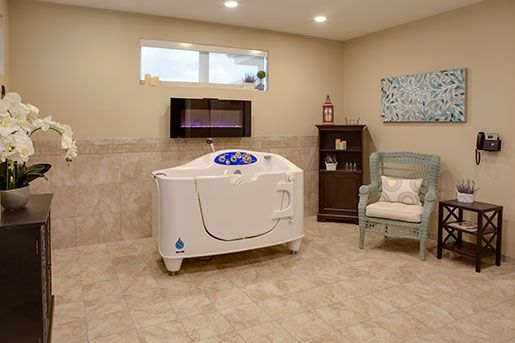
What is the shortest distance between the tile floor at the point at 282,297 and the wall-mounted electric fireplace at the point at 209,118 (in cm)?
144

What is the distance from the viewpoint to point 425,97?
15.3 ft

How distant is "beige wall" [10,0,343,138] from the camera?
4.10 meters

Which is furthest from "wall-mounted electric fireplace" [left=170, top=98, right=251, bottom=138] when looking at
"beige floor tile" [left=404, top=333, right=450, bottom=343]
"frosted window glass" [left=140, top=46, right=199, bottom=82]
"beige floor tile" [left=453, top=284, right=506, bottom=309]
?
"beige floor tile" [left=404, top=333, right=450, bottom=343]

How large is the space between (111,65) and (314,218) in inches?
132

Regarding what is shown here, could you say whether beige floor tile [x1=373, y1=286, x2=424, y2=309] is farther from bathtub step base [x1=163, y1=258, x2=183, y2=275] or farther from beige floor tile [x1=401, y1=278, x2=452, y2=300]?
bathtub step base [x1=163, y1=258, x2=183, y2=275]

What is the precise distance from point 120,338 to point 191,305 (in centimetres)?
60

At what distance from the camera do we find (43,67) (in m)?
4.14

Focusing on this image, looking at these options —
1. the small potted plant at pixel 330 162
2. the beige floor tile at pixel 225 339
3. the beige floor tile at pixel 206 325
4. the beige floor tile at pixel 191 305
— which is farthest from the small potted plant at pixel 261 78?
the beige floor tile at pixel 225 339

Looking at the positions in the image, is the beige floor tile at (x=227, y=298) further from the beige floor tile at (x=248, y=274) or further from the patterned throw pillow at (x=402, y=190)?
the patterned throw pillow at (x=402, y=190)

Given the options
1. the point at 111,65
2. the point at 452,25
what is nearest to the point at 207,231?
the point at 111,65

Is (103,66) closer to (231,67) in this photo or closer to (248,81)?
(231,67)

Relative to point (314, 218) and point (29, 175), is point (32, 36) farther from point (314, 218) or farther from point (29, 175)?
point (314, 218)

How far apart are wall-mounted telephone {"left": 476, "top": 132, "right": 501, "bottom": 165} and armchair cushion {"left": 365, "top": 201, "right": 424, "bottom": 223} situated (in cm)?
86

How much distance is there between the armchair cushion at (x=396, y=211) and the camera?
3986mm
